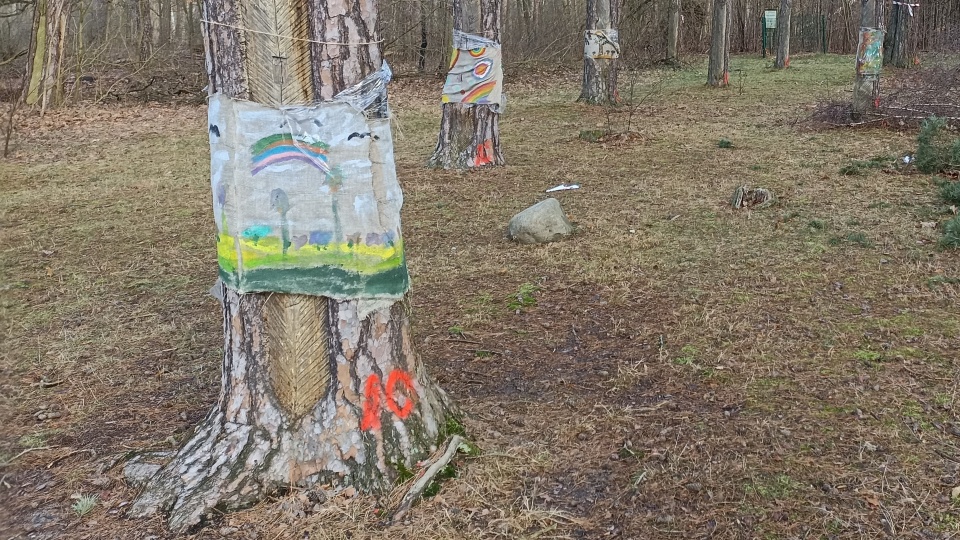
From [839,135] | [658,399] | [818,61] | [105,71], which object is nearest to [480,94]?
[839,135]

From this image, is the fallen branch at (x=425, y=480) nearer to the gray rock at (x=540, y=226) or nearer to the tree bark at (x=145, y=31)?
the gray rock at (x=540, y=226)

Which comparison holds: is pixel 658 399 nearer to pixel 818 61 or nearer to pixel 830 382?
pixel 830 382

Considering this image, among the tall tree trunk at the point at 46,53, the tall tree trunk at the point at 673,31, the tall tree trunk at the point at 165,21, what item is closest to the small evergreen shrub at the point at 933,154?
the tall tree trunk at the point at 46,53

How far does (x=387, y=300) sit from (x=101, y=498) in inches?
48.5

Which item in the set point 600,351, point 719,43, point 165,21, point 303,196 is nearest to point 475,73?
point 600,351

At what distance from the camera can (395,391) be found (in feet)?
8.85

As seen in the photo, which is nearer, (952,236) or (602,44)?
(952,236)

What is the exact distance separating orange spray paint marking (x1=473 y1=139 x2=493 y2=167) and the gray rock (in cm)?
277

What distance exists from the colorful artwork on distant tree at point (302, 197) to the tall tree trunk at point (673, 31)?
1875 cm

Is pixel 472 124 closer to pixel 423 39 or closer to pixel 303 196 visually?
pixel 303 196

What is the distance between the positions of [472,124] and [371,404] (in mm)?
6136

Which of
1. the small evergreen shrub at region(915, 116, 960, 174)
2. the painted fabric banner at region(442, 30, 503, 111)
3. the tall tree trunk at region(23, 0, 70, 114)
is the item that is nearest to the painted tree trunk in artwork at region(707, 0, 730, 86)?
the painted fabric banner at region(442, 30, 503, 111)

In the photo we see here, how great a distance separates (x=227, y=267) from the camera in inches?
101

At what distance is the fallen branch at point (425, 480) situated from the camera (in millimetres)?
2520
